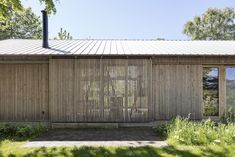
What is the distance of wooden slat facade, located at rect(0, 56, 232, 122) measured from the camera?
445 inches

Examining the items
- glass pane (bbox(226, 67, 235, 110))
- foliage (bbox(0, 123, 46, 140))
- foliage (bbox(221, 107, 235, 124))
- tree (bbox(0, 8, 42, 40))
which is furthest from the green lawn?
tree (bbox(0, 8, 42, 40))

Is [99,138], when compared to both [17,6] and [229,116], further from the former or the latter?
[229,116]

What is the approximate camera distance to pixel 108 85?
11352 mm

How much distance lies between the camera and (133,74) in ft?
37.3

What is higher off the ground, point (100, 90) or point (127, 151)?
point (100, 90)

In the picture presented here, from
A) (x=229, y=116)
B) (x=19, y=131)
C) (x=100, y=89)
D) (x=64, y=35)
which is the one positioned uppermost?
(x=64, y=35)

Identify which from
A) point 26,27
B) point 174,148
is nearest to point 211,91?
point 174,148

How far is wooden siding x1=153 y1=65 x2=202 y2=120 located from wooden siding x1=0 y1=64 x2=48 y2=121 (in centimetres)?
466

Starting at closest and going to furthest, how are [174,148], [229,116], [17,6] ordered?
[174,148], [17,6], [229,116]

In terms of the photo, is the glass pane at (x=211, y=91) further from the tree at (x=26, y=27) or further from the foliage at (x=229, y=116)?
the tree at (x=26, y=27)

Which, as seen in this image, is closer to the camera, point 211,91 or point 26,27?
point 211,91

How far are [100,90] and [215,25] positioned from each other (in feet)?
115

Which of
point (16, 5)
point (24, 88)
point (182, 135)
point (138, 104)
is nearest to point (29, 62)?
point (24, 88)

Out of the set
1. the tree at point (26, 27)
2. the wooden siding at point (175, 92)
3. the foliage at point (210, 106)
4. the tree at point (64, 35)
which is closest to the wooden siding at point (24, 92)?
the wooden siding at point (175, 92)
